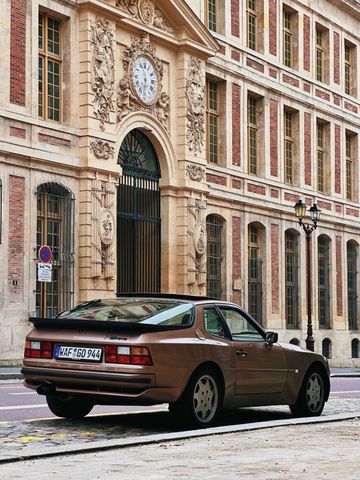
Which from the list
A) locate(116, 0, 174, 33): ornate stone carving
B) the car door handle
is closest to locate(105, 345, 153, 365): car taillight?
the car door handle

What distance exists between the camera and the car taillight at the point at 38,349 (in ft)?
36.0

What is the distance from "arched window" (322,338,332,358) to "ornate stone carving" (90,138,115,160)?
16032 millimetres

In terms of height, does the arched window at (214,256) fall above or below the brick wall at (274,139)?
below

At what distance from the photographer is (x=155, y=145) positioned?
31.8 m

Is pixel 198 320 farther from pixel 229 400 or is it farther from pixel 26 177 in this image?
pixel 26 177

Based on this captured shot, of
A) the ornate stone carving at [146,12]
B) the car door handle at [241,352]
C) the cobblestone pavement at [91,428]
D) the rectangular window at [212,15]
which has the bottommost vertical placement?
the cobblestone pavement at [91,428]

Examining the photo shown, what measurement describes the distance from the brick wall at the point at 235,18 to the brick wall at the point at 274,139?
11.3ft

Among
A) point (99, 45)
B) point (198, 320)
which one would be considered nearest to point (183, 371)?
point (198, 320)

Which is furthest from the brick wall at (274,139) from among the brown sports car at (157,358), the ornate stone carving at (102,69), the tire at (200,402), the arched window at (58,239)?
the tire at (200,402)

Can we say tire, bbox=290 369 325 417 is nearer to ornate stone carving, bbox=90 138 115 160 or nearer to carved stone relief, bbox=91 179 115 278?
carved stone relief, bbox=91 179 115 278

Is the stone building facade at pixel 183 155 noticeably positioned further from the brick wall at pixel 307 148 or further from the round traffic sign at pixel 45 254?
the round traffic sign at pixel 45 254

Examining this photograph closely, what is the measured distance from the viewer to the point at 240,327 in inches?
474

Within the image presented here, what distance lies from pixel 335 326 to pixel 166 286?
13.0 metres

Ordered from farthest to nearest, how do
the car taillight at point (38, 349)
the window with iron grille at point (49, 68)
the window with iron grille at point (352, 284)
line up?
the window with iron grille at point (352, 284), the window with iron grille at point (49, 68), the car taillight at point (38, 349)
